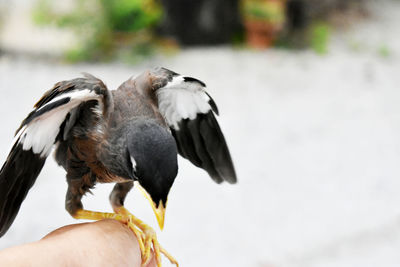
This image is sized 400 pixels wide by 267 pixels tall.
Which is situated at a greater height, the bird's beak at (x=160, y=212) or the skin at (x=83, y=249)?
the bird's beak at (x=160, y=212)

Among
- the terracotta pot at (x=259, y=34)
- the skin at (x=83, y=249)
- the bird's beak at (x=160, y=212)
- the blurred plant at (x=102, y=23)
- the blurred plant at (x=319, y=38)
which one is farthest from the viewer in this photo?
the blurred plant at (x=319, y=38)

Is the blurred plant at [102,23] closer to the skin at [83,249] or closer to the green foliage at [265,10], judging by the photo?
the green foliage at [265,10]

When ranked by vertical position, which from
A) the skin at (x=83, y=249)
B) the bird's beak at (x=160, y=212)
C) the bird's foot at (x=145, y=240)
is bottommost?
the bird's foot at (x=145, y=240)

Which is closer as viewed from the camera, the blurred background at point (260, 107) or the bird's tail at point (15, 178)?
the bird's tail at point (15, 178)

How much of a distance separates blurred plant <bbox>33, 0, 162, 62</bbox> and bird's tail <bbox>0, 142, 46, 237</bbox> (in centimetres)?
432

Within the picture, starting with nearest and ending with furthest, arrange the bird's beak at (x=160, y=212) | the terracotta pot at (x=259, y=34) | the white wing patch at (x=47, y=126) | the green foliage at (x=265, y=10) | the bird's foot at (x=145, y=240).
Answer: the bird's beak at (x=160, y=212), the white wing patch at (x=47, y=126), the bird's foot at (x=145, y=240), the green foliage at (x=265, y=10), the terracotta pot at (x=259, y=34)

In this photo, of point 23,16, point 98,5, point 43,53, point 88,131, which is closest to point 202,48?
point 98,5

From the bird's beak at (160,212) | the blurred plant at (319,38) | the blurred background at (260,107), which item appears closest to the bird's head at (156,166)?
the bird's beak at (160,212)

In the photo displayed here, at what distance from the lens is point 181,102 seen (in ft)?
6.99

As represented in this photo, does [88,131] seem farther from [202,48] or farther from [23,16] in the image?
[23,16]

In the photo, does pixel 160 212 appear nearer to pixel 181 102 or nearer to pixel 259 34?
pixel 181 102

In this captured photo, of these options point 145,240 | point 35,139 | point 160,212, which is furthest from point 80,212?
point 160,212

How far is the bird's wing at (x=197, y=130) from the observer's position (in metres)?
2.11

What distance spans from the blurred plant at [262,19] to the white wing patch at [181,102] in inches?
173
